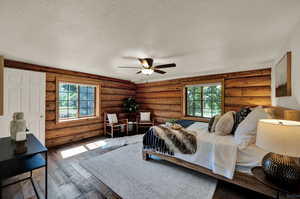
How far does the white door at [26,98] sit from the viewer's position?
280 centimetres

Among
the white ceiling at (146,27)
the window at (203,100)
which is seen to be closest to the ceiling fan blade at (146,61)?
the white ceiling at (146,27)

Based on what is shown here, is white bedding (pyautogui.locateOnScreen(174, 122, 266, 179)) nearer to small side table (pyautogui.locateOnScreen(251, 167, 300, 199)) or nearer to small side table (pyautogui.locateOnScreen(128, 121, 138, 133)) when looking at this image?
small side table (pyautogui.locateOnScreen(251, 167, 300, 199))

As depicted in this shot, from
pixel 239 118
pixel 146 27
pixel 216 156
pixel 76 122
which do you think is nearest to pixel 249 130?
pixel 216 156

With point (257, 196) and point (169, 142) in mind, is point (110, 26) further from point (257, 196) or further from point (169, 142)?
point (257, 196)

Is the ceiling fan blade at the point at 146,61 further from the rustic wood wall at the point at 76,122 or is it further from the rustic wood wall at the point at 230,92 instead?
the rustic wood wall at the point at 76,122

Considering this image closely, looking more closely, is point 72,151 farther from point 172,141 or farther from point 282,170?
point 282,170

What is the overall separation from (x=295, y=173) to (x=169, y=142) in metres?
1.64

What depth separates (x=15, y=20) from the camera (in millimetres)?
1495

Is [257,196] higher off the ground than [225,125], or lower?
lower

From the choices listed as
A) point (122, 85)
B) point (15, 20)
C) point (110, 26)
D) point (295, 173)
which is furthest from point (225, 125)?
point (122, 85)

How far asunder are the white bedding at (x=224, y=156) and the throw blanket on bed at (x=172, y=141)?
133mm

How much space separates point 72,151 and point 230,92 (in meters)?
4.77

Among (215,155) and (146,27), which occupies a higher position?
(146,27)

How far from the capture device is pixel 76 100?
429cm
